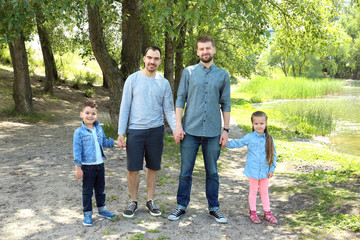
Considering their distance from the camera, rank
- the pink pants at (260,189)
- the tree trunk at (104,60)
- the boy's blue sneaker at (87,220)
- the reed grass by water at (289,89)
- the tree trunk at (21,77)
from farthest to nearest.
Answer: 1. the reed grass by water at (289,89)
2. the tree trunk at (21,77)
3. the tree trunk at (104,60)
4. the pink pants at (260,189)
5. the boy's blue sneaker at (87,220)

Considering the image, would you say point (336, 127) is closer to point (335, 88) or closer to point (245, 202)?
point (245, 202)

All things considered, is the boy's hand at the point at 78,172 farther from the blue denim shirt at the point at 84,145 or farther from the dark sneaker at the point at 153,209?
the dark sneaker at the point at 153,209

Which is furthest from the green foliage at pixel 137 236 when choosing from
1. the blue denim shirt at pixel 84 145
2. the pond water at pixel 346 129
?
the pond water at pixel 346 129

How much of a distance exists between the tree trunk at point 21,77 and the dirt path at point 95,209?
3.77 m

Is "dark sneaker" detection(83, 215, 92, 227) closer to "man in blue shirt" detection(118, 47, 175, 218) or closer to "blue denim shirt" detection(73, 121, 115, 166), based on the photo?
"man in blue shirt" detection(118, 47, 175, 218)

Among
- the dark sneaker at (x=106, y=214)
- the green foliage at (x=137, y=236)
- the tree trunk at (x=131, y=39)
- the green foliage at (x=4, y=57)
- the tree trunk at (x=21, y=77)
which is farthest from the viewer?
the green foliage at (x=4, y=57)

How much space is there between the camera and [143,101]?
4078mm

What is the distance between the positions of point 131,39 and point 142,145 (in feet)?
18.4

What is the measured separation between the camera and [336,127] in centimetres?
1526

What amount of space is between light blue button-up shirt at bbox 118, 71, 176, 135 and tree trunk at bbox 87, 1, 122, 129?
4.77m

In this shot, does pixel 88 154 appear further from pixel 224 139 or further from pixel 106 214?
pixel 224 139

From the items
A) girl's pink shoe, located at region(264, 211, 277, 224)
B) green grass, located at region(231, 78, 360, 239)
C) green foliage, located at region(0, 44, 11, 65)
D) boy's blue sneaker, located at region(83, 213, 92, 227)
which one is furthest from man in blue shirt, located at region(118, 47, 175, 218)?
green foliage, located at region(0, 44, 11, 65)

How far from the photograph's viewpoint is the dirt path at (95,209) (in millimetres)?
3818

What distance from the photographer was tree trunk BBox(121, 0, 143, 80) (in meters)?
9.09
